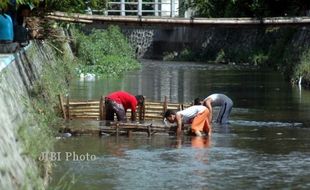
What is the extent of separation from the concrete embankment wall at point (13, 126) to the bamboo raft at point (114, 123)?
2244 millimetres

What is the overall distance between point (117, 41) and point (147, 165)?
47386 millimetres

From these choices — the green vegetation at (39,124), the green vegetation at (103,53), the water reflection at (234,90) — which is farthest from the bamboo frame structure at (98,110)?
the green vegetation at (103,53)

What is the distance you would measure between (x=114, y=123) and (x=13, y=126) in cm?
851

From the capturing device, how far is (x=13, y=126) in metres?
12.3

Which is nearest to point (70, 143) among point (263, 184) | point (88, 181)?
point (88, 181)

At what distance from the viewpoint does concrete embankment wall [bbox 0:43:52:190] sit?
33.6 ft

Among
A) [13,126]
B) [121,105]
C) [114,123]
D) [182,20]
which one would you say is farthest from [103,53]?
[13,126]

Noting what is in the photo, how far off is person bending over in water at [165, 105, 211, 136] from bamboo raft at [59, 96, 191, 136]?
1.00 feet

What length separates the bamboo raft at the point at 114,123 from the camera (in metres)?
20.3

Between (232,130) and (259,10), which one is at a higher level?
(259,10)

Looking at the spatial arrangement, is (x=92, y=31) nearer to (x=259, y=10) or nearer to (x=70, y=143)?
(x=259, y=10)

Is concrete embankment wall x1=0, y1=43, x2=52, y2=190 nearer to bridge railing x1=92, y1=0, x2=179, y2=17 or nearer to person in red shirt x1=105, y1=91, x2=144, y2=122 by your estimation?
person in red shirt x1=105, y1=91, x2=144, y2=122

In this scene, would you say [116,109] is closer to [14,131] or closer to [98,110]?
[98,110]

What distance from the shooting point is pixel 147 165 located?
16.2 m
